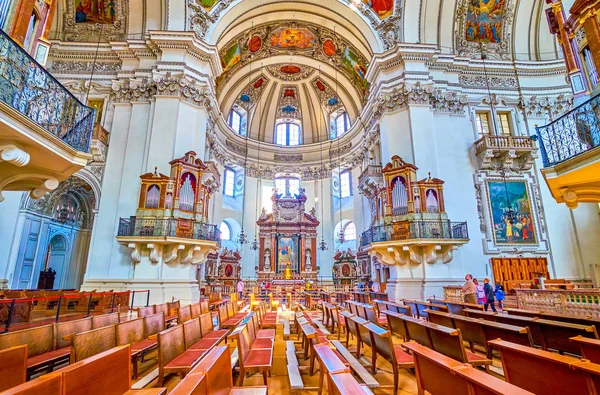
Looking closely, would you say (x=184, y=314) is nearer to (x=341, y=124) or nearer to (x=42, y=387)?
(x=42, y=387)

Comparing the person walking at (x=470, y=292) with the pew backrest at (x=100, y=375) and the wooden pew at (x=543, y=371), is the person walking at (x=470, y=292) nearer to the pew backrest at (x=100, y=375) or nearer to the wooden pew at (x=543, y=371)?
the wooden pew at (x=543, y=371)

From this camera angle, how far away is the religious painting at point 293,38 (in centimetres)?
1670

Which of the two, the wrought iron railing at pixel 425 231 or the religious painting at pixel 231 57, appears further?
the religious painting at pixel 231 57

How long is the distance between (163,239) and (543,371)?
391 inches

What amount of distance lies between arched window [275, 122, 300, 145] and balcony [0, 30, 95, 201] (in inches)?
638

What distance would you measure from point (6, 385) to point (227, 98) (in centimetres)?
1781

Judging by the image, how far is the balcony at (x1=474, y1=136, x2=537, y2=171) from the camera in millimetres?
12039

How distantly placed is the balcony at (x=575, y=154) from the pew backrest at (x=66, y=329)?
25.6 ft

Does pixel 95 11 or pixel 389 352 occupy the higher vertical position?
pixel 95 11

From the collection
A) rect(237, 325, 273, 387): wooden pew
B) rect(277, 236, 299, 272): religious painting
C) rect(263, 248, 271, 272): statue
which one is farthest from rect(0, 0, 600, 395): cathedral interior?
rect(237, 325, 273, 387): wooden pew

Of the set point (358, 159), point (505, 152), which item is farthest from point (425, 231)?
point (358, 159)

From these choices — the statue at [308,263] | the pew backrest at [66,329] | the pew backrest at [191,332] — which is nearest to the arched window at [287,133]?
the statue at [308,263]

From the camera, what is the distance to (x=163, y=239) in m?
9.88

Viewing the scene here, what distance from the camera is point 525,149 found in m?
12.0
